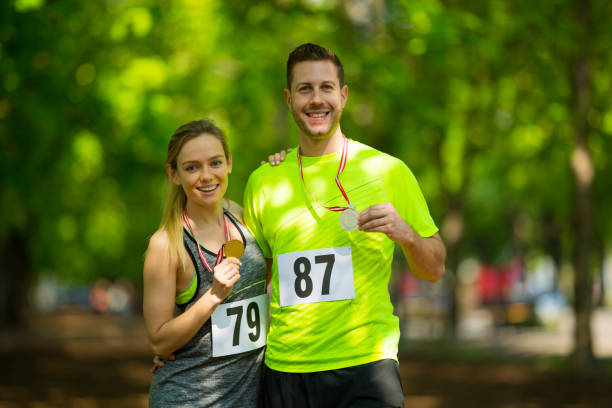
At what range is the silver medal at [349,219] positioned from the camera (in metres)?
3.38

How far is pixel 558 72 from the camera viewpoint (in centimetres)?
1393

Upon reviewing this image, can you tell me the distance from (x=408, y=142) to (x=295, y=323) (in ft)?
51.5

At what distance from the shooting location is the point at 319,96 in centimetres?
358

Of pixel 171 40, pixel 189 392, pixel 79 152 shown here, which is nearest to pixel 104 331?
pixel 171 40

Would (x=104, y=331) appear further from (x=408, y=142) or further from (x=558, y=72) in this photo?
(x=558, y=72)

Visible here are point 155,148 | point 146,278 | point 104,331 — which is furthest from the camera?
point 104,331

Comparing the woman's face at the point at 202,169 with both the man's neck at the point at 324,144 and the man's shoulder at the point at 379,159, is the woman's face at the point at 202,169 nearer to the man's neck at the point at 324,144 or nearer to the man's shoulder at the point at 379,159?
the man's neck at the point at 324,144

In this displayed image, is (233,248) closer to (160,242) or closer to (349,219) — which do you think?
(160,242)

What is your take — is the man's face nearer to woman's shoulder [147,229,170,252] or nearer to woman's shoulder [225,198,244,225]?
woman's shoulder [225,198,244,225]

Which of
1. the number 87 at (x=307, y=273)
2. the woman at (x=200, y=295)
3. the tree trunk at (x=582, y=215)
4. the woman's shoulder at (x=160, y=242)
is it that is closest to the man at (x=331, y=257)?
the number 87 at (x=307, y=273)

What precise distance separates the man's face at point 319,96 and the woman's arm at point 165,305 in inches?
26.8

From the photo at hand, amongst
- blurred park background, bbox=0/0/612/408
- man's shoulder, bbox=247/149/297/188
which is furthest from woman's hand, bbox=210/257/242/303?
blurred park background, bbox=0/0/612/408

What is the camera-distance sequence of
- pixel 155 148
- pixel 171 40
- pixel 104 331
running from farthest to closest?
pixel 104 331 → pixel 171 40 → pixel 155 148

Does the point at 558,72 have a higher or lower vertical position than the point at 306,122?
higher
